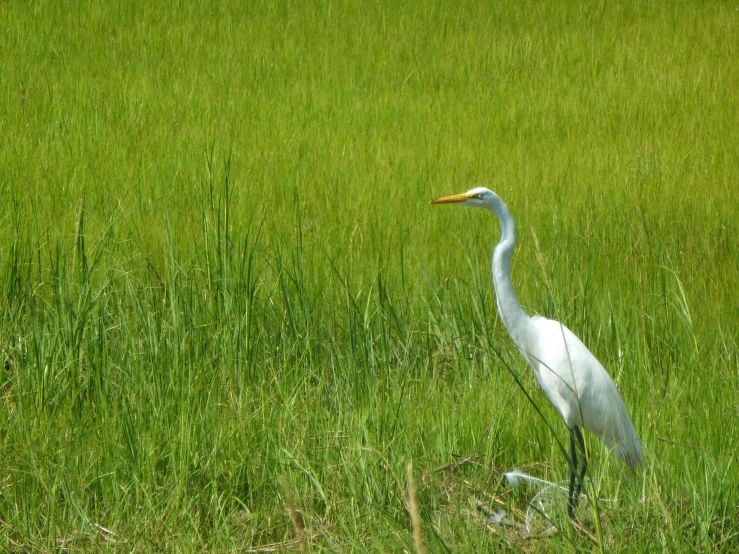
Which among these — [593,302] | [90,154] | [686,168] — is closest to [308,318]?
[593,302]

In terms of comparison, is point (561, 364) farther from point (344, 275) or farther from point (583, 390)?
point (344, 275)

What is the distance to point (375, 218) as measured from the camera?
4.25 metres

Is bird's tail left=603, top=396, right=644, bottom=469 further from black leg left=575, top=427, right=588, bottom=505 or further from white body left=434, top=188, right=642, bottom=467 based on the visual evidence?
black leg left=575, top=427, right=588, bottom=505

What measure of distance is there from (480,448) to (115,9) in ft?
20.6

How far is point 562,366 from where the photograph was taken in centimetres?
269

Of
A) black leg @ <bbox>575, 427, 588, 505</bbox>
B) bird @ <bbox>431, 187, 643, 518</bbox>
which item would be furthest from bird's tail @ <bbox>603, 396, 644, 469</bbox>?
black leg @ <bbox>575, 427, 588, 505</bbox>

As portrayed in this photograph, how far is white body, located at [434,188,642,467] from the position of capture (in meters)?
2.55

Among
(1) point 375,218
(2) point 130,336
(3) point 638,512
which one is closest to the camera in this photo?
(3) point 638,512

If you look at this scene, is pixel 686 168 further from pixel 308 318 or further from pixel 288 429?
pixel 288 429

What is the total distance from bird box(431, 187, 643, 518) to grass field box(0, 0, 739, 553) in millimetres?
74

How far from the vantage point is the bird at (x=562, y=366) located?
255cm

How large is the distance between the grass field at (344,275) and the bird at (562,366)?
74 mm

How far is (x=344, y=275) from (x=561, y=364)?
3.68 feet

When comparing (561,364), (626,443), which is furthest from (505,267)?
(626,443)
